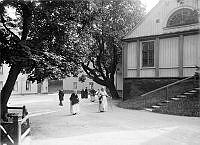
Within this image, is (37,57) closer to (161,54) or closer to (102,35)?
(161,54)

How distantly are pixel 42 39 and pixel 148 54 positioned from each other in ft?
43.8

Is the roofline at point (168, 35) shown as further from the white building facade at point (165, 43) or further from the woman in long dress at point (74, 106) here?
the woman in long dress at point (74, 106)

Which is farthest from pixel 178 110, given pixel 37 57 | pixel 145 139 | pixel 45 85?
pixel 45 85

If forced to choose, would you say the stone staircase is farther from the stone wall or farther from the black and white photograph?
the stone wall

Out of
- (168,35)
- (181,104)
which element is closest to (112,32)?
(168,35)

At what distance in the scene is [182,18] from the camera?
22406 mm

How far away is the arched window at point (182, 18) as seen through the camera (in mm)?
21656

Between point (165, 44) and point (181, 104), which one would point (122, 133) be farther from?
point (165, 44)

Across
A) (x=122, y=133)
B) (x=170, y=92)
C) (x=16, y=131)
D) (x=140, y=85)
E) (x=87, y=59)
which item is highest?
(x=87, y=59)

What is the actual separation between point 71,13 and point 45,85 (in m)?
47.5

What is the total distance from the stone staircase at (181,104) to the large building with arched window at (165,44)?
310cm

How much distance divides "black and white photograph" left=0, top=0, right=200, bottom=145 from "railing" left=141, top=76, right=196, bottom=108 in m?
0.08

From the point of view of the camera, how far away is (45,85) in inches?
2315

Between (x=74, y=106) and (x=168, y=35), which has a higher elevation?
(x=168, y=35)
